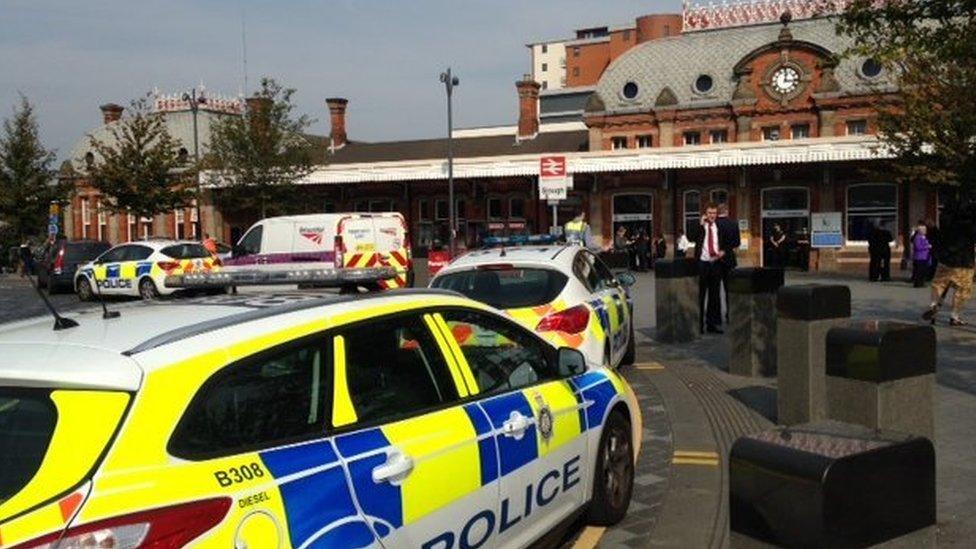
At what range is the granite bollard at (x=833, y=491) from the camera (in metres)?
2.45

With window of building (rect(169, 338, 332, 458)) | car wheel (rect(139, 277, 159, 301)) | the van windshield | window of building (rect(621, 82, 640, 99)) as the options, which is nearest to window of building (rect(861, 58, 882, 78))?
window of building (rect(621, 82, 640, 99))

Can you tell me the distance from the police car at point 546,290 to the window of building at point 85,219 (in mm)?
52582

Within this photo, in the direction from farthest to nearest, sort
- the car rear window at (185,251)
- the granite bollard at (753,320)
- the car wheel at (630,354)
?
the car rear window at (185,251), the car wheel at (630,354), the granite bollard at (753,320)

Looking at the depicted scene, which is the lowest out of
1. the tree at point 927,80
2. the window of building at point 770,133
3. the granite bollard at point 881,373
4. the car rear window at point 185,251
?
the granite bollard at point 881,373

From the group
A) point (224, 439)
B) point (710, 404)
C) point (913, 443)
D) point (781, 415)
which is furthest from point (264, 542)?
point (710, 404)

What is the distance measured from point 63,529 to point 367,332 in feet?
4.81

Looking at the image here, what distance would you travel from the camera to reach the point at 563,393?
4.68 m

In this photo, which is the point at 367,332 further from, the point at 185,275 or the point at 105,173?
the point at 105,173

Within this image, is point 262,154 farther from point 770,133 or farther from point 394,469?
point 394,469

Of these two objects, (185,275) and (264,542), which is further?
(185,275)

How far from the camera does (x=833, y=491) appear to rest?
8.00 feet

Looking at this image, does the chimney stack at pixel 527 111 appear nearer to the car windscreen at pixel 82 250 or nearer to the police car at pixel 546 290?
the car windscreen at pixel 82 250

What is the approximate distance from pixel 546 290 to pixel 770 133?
107 feet

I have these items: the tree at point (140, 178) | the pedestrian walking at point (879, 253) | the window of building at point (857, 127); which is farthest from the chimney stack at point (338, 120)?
the pedestrian walking at point (879, 253)
